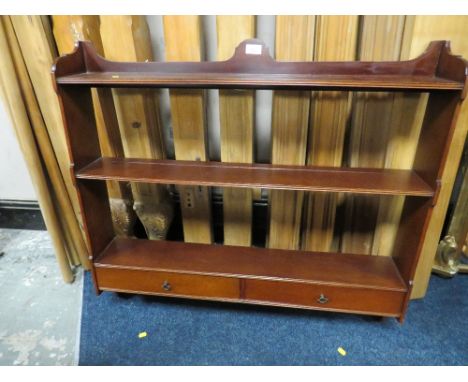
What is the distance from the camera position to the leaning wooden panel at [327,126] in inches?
48.6

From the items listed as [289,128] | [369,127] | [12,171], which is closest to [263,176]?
[289,128]

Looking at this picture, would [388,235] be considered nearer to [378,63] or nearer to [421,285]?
[421,285]

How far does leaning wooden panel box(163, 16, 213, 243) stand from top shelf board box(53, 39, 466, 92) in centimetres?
11

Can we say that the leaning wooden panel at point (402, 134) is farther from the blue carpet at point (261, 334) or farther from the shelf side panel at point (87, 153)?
the shelf side panel at point (87, 153)

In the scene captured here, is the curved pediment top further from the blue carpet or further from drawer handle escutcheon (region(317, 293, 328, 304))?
the blue carpet

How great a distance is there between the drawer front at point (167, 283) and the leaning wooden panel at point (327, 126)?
496 millimetres

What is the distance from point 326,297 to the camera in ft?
4.47

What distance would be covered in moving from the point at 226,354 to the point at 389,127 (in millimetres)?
1148

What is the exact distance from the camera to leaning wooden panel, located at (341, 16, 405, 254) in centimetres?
122

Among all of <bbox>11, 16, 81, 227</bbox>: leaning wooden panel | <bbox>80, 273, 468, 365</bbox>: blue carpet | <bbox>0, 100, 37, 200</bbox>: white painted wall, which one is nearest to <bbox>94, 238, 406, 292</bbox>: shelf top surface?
<bbox>80, 273, 468, 365</bbox>: blue carpet

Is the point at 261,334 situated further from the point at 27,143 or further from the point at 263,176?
the point at 27,143

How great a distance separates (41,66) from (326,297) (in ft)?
5.06

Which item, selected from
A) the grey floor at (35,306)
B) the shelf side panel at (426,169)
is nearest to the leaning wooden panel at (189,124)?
the grey floor at (35,306)
